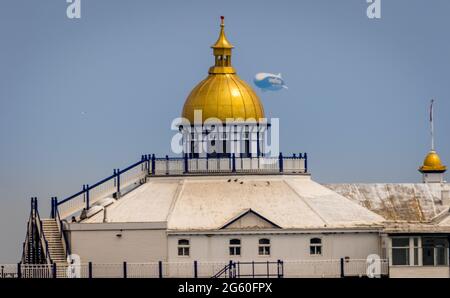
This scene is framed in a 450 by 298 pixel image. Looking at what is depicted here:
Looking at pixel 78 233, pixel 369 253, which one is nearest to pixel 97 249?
pixel 78 233

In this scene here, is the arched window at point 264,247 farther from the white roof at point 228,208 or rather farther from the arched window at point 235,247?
the white roof at point 228,208

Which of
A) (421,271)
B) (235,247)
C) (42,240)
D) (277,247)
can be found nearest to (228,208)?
(235,247)

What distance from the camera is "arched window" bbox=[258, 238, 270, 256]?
195 metres

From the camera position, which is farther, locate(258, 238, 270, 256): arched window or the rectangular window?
locate(258, 238, 270, 256): arched window

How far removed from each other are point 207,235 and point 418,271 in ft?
40.8

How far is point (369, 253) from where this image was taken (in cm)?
19512

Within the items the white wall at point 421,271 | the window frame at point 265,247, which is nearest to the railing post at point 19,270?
the window frame at point 265,247

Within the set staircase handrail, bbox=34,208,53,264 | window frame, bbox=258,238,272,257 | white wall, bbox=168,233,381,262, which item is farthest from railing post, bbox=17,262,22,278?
window frame, bbox=258,238,272,257

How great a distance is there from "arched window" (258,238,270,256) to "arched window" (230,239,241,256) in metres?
1.13

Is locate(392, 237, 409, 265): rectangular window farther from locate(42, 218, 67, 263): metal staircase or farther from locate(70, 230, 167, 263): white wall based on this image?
locate(42, 218, 67, 263): metal staircase

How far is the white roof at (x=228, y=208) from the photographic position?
196 metres

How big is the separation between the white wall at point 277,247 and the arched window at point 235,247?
0.22m
